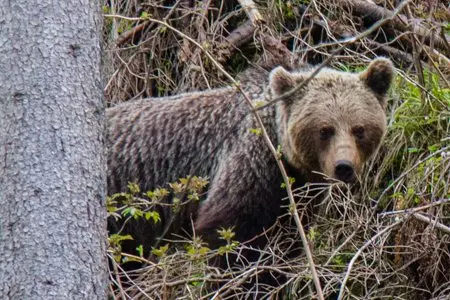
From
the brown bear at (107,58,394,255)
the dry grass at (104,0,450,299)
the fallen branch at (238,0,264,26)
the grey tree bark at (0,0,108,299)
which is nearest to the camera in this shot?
the grey tree bark at (0,0,108,299)

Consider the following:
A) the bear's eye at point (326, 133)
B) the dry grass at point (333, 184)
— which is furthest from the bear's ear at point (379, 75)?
the bear's eye at point (326, 133)

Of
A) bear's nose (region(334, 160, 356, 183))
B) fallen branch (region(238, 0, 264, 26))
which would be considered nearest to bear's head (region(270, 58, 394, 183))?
bear's nose (region(334, 160, 356, 183))

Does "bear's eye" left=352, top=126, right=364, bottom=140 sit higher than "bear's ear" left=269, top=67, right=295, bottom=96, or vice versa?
"bear's ear" left=269, top=67, right=295, bottom=96

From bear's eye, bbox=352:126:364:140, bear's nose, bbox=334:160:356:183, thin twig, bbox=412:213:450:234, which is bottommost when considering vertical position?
thin twig, bbox=412:213:450:234

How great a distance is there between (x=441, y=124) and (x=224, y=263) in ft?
5.90

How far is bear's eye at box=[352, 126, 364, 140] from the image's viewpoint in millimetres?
6680

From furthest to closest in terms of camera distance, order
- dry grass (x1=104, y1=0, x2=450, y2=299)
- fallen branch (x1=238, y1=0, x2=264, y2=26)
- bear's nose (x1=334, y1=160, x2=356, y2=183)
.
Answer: fallen branch (x1=238, y1=0, x2=264, y2=26), bear's nose (x1=334, y1=160, x2=356, y2=183), dry grass (x1=104, y1=0, x2=450, y2=299)

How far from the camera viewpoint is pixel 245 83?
23.7 ft

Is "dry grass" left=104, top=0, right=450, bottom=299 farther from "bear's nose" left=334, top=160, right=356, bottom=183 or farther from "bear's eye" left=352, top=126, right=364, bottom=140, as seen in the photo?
"bear's eye" left=352, top=126, right=364, bottom=140

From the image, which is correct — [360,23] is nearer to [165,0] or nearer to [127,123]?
[165,0]

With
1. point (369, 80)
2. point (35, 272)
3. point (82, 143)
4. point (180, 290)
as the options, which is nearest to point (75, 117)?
point (82, 143)

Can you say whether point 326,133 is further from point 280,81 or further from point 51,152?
point 51,152

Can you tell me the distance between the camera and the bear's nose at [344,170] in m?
6.36

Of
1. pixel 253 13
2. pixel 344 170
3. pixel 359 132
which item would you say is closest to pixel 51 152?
pixel 344 170
